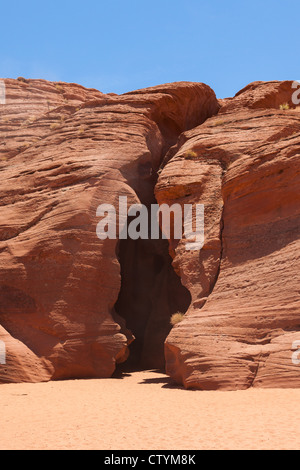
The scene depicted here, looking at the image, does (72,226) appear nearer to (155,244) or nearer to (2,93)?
(155,244)

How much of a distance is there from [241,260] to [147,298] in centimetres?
814

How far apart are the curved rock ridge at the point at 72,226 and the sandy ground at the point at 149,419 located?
8.17 ft

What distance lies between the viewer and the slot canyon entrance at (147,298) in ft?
70.1

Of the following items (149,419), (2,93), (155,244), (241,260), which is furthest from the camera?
(2,93)

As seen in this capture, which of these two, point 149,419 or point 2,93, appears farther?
point 2,93

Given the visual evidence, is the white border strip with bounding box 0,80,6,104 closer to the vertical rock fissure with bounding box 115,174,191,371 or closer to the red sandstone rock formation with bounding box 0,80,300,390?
the red sandstone rock formation with bounding box 0,80,300,390

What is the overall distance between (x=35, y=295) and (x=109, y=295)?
247cm


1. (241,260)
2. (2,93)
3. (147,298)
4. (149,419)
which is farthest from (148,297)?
(2,93)

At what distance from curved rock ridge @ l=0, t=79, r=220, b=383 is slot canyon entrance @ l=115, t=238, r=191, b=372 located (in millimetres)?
2685

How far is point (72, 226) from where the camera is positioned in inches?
714

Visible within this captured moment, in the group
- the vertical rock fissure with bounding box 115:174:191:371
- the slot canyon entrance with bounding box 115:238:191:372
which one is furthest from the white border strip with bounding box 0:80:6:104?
the slot canyon entrance with bounding box 115:238:191:372

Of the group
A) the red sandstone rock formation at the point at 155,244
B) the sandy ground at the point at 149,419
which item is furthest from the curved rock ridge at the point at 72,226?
the sandy ground at the point at 149,419

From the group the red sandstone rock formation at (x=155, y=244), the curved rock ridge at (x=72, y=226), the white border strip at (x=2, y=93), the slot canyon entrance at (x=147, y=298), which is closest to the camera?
the red sandstone rock formation at (x=155, y=244)

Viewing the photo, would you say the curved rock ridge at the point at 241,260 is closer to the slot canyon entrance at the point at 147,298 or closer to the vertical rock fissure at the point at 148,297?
the vertical rock fissure at the point at 148,297
